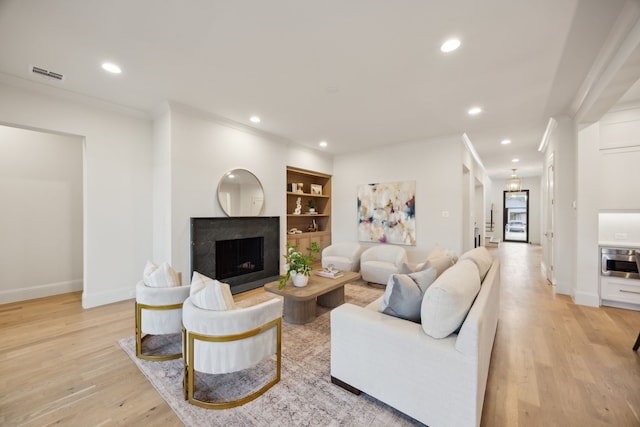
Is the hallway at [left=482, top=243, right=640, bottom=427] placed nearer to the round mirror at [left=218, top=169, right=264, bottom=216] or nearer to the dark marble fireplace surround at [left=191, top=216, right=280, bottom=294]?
the dark marble fireplace surround at [left=191, top=216, right=280, bottom=294]

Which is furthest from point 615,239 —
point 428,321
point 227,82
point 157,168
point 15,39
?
point 15,39

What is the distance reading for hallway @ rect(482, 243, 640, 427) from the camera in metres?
1.65

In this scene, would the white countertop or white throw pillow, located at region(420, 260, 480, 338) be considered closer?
white throw pillow, located at region(420, 260, 480, 338)

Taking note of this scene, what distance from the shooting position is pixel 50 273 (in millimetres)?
3994

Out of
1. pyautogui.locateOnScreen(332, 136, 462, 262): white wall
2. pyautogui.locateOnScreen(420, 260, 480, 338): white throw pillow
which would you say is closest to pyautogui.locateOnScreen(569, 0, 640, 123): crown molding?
pyautogui.locateOnScreen(332, 136, 462, 262): white wall

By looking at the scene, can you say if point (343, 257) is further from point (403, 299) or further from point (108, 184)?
point (108, 184)

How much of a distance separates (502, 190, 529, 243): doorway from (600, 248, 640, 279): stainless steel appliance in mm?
8910

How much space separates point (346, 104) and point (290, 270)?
2413 mm

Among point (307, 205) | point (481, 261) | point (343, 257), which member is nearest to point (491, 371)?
point (481, 261)

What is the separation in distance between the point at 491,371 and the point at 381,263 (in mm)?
2477

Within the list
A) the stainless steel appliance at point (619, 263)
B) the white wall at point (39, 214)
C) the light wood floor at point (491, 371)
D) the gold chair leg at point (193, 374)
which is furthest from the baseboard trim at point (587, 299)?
the white wall at point (39, 214)

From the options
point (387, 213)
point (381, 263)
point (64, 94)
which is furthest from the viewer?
point (387, 213)

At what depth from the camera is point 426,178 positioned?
519 cm

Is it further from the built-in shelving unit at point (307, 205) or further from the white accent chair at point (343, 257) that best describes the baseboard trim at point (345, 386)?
the built-in shelving unit at point (307, 205)
